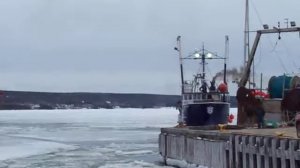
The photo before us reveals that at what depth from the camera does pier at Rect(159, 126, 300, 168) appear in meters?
20.0

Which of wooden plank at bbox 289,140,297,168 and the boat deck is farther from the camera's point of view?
the boat deck

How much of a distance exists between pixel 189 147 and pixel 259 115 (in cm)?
345

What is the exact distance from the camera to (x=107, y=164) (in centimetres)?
3581

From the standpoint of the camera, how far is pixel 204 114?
136 ft

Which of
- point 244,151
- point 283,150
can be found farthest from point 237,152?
point 283,150

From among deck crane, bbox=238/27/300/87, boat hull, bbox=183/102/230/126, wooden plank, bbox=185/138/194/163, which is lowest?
wooden plank, bbox=185/138/194/163

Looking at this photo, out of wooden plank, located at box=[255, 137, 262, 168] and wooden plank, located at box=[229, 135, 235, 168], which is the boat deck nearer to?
wooden plank, located at box=[229, 135, 235, 168]

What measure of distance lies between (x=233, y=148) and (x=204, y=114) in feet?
55.7

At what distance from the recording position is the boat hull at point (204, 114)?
41.4 metres

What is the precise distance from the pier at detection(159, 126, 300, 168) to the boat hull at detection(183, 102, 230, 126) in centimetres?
394

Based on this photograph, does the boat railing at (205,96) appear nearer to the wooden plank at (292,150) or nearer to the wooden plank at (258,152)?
the wooden plank at (258,152)

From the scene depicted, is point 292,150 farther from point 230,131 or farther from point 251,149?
point 230,131

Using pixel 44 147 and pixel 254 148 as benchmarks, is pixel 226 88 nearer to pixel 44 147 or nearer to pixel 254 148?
pixel 44 147

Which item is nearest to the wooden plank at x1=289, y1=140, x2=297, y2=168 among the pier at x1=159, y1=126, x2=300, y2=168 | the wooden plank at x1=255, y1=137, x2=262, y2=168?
the pier at x1=159, y1=126, x2=300, y2=168
